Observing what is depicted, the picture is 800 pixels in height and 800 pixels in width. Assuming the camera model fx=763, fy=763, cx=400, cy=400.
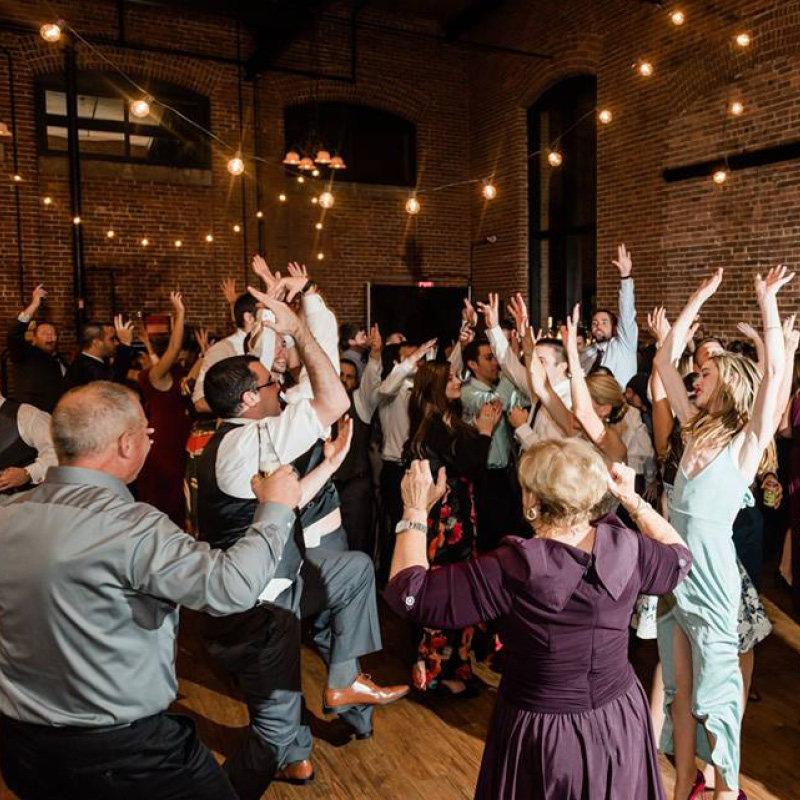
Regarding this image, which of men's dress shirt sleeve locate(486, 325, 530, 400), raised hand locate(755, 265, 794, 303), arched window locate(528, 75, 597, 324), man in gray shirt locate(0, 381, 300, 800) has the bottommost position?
man in gray shirt locate(0, 381, 300, 800)

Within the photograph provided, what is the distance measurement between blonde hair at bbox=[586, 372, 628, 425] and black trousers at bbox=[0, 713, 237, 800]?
2.21 metres

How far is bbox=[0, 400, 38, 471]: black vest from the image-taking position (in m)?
3.25

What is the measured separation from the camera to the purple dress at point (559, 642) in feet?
5.49

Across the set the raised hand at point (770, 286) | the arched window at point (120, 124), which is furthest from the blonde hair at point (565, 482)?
the arched window at point (120, 124)

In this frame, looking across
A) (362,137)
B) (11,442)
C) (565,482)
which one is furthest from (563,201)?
(565,482)

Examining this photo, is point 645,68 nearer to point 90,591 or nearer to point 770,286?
point 770,286

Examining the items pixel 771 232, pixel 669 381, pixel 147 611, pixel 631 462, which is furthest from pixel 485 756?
pixel 771 232

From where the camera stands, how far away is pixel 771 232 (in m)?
6.83

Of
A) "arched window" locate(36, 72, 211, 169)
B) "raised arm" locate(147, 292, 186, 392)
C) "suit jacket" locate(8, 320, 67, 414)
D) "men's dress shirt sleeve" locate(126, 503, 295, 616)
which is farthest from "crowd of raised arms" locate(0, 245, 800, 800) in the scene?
"arched window" locate(36, 72, 211, 169)

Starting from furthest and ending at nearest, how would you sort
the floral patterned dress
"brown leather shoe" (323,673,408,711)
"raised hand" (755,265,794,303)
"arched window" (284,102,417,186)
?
"arched window" (284,102,417,186) < the floral patterned dress < "brown leather shoe" (323,673,408,711) < "raised hand" (755,265,794,303)

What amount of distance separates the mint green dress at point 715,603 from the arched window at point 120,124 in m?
8.59

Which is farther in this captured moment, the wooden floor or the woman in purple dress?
the wooden floor

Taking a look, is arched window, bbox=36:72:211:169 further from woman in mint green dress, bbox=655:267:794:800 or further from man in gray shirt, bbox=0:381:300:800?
woman in mint green dress, bbox=655:267:794:800

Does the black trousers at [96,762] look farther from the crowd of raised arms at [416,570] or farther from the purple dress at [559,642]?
the purple dress at [559,642]
